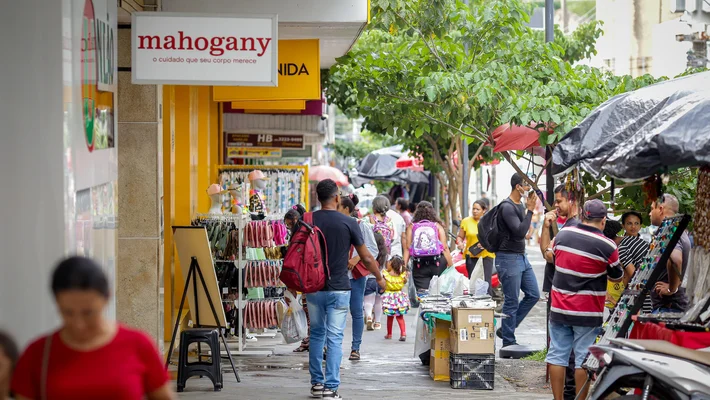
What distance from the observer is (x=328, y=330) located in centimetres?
936

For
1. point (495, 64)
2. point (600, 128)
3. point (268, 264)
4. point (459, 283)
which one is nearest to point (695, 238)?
point (600, 128)

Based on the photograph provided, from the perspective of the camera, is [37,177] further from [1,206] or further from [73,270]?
[73,270]

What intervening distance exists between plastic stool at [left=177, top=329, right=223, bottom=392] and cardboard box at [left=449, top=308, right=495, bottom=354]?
2372 mm

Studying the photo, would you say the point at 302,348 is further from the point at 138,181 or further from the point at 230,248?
the point at 138,181

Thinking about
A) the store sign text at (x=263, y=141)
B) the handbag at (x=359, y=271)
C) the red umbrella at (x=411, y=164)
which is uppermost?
the store sign text at (x=263, y=141)

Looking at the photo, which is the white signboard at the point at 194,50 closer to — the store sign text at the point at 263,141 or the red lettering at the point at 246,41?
the red lettering at the point at 246,41

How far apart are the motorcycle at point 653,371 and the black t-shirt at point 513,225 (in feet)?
17.5

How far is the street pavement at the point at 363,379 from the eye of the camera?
32.2ft

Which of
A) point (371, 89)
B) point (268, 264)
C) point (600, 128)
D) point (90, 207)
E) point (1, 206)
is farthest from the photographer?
point (371, 89)

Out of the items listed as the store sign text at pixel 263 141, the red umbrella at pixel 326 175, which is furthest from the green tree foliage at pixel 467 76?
the red umbrella at pixel 326 175

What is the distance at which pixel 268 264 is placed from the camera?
1209 cm

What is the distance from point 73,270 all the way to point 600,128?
4558mm

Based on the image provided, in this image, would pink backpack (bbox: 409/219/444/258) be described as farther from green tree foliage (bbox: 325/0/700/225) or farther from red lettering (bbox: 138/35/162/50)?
red lettering (bbox: 138/35/162/50)

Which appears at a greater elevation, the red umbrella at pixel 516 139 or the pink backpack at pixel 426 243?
the red umbrella at pixel 516 139
